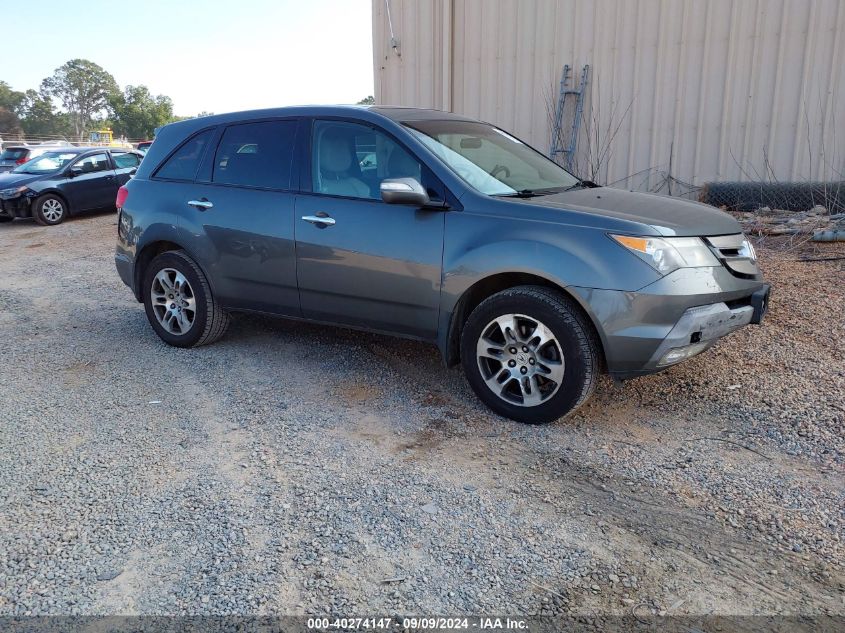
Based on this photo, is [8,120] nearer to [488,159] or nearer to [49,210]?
[49,210]

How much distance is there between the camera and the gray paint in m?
3.80

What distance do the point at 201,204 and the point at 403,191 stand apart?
193 centimetres

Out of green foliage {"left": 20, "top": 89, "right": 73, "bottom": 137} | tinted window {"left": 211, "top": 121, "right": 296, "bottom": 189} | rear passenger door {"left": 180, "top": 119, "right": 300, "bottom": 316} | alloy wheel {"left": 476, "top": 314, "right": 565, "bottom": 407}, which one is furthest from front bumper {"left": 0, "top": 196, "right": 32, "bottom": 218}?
green foliage {"left": 20, "top": 89, "right": 73, "bottom": 137}

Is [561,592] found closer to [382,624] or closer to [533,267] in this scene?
[382,624]

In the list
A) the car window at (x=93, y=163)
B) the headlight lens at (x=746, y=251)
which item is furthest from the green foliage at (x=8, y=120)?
the headlight lens at (x=746, y=251)

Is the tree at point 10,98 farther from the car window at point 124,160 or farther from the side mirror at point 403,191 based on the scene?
the side mirror at point 403,191

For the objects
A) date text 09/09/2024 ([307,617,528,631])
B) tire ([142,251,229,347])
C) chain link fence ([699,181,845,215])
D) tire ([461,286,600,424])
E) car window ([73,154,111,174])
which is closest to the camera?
date text 09/09/2024 ([307,617,528,631])

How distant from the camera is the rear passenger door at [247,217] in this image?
496cm

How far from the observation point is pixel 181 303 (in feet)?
18.6

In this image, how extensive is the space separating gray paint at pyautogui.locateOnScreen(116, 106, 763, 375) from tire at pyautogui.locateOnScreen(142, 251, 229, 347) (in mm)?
151

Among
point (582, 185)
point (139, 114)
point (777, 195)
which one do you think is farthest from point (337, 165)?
point (139, 114)

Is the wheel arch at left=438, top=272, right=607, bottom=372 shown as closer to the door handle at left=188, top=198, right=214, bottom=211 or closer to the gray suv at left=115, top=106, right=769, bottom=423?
the gray suv at left=115, top=106, right=769, bottom=423

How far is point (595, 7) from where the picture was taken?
10.3 m

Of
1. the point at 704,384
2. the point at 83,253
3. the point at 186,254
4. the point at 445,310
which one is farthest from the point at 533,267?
the point at 83,253
